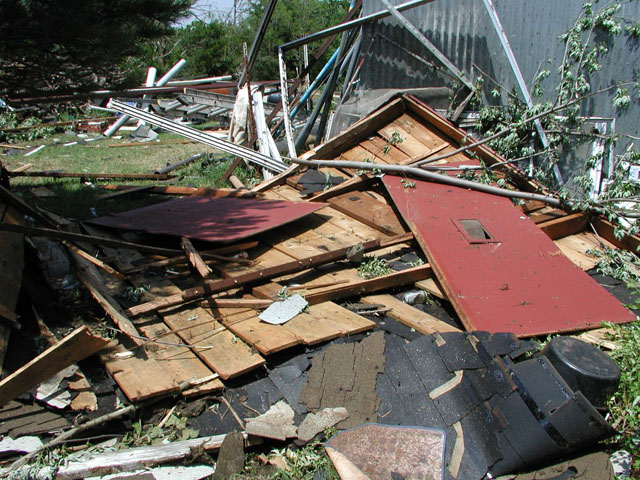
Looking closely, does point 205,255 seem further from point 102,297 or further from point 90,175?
point 90,175

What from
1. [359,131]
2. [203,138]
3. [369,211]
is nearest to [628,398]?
[369,211]

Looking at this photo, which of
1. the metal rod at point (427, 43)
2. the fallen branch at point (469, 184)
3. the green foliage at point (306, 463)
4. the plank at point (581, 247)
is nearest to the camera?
the green foliage at point (306, 463)

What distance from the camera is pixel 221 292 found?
4512 millimetres

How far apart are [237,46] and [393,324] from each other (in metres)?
24.7

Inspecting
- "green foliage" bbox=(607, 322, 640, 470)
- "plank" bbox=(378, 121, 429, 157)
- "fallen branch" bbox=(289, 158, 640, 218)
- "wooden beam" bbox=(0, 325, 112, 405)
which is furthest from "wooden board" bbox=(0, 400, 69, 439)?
"plank" bbox=(378, 121, 429, 157)

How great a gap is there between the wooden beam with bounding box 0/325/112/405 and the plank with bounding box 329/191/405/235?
3.42 m

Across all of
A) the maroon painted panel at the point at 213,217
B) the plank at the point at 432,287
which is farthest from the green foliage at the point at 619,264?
the maroon painted panel at the point at 213,217

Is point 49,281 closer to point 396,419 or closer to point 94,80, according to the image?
point 94,80

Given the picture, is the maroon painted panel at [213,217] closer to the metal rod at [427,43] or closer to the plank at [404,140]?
the plank at [404,140]

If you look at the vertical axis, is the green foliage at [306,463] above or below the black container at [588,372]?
below

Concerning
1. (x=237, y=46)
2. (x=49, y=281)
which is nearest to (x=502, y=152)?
(x=49, y=281)

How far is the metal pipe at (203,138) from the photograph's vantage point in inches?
301

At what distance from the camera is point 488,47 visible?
748 centimetres

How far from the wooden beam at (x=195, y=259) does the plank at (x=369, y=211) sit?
6.84ft
